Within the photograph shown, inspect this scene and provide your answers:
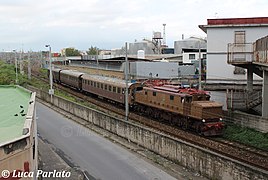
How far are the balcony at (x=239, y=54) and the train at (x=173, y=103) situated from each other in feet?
14.7

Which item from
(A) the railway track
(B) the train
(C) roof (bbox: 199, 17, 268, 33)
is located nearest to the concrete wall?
(A) the railway track

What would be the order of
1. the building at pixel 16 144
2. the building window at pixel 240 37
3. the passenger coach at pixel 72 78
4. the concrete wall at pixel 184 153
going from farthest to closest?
the passenger coach at pixel 72 78 < the building window at pixel 240 37 < the concrete wall at pixel 184 153 < the building at pixel 16 144

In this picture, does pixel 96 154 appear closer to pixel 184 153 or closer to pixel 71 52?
pixel 184 153

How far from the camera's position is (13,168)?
29.4ft

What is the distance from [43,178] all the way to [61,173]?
1.09 metres

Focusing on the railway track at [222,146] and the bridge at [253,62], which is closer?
the railway track at [222,146]

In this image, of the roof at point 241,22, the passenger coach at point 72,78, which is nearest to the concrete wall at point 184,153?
the roof at point 241,22

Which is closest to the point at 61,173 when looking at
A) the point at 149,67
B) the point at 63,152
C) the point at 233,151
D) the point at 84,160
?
the point at 84,160

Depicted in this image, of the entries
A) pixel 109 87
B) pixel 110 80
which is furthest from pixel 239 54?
pixel 110 80

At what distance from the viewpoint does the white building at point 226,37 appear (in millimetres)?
32625

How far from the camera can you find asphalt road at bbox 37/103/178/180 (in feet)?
54.6

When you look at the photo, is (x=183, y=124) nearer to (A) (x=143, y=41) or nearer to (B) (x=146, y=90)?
(B) (x=146, y=90)

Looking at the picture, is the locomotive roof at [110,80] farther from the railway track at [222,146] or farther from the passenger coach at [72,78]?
the railway track at [222,146]

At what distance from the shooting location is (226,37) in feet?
110
